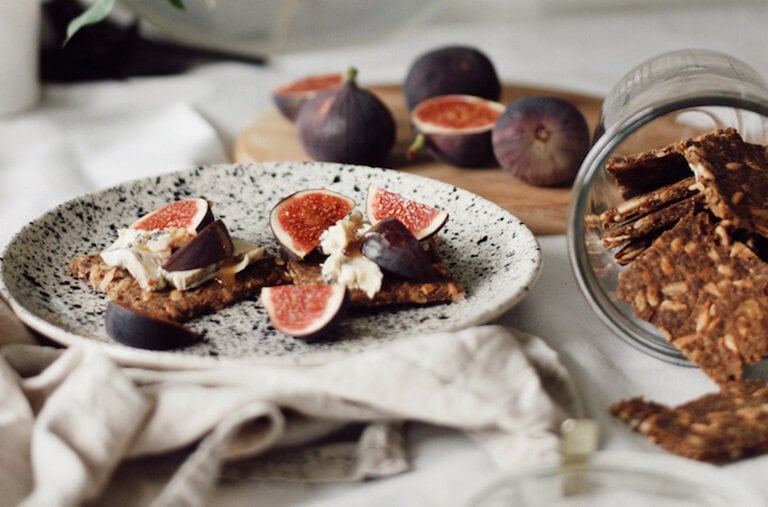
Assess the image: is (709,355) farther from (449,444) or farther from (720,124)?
(720,124)

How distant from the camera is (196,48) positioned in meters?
3.57

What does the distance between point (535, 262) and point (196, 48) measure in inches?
90.6

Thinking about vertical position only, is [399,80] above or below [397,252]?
below

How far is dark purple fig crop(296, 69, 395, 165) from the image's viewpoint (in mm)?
2305

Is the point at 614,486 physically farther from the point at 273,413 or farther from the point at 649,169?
the point at 649,169

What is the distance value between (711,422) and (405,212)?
730 mm

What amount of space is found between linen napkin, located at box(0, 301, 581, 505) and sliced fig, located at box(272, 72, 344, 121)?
129 centimetres

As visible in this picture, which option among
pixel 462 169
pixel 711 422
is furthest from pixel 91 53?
pixel 711 422

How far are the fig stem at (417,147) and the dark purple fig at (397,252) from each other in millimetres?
784

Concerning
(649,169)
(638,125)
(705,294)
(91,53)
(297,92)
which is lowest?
(91,53)

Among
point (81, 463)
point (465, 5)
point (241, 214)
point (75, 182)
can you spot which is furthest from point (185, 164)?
point (465, 5)

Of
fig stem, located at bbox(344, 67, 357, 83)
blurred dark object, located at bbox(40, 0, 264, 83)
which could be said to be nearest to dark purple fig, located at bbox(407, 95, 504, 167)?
fig stem, located at bbox(344, 67, 357, 83)

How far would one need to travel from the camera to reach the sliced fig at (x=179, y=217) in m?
1.80

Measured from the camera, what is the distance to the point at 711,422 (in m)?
1.36
